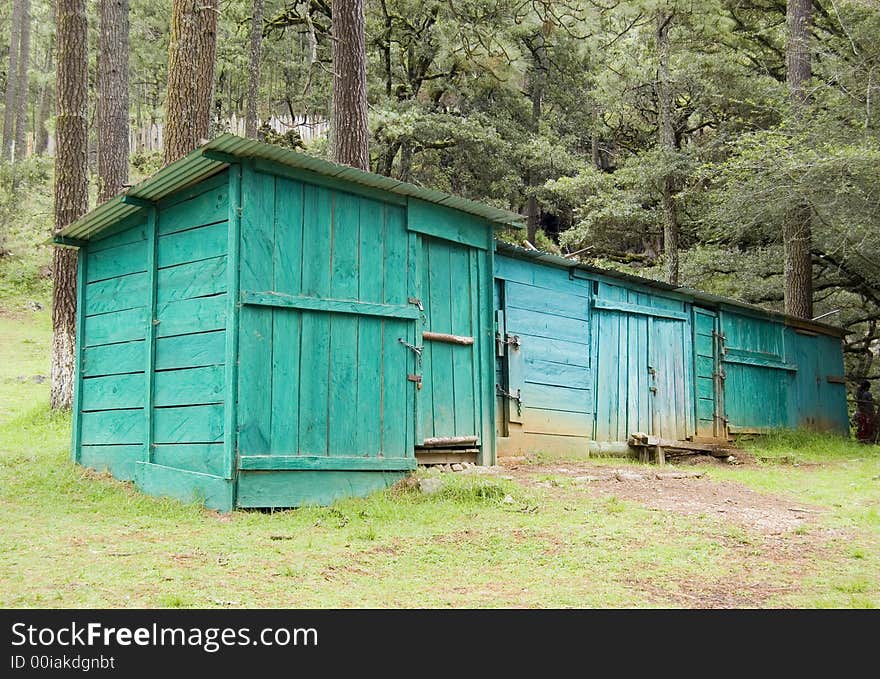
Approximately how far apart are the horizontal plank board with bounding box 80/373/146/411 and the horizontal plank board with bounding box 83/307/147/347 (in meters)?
0.37

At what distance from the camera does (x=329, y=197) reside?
7633 millimetres

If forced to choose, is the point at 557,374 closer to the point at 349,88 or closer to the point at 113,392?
the point at 349,88

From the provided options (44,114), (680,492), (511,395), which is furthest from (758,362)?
(44,114)

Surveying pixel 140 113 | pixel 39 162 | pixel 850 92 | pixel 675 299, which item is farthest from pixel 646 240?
pixel 140 113

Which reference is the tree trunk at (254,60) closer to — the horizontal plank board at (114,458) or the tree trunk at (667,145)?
the tree trunk at (667,145)

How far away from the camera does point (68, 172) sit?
1192 cm

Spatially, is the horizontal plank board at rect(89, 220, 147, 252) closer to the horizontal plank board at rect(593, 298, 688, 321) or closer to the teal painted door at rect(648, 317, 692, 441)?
the horizontal plank board at rect(593, 298, 688, 321)

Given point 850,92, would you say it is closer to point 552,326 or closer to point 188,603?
point 552,326

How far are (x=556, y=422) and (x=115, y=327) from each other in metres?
5.50

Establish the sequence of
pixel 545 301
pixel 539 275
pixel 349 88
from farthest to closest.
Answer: pixel 349 88 → pixel 545 301 → pixel 539 275

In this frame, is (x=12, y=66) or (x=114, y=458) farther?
(x=12, y=66)

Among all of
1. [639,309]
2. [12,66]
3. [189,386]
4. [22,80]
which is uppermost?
[12,66]

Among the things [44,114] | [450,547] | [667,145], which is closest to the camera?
[450,547]

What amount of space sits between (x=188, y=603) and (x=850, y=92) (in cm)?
1542
